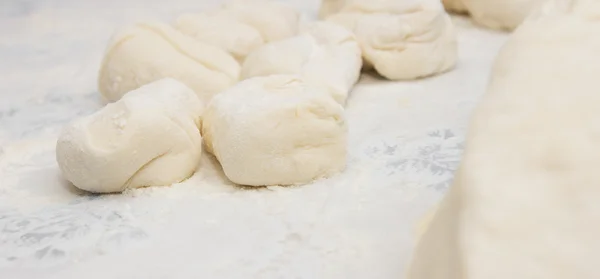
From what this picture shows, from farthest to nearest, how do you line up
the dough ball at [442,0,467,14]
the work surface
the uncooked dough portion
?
the dough ball at [442,0,467,14] → the work surface → the uncooked dough portion

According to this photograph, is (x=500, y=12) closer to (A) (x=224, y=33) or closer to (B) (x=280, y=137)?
(A) (x=224, y=33)

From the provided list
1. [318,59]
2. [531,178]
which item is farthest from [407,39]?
[531,178]

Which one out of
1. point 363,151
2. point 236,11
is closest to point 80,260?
point 363,151

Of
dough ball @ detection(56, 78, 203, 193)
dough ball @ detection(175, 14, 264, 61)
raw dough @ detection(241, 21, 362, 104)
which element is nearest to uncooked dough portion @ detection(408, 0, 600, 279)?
dough ball @ detection(56, 78, 203, 193)

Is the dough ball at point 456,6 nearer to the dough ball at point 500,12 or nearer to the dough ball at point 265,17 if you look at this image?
the dough ball at point 500,12

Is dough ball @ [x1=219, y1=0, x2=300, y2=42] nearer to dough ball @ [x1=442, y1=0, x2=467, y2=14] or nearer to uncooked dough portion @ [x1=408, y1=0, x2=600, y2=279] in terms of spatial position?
dough ball @ [x1=442, y1=0, x2=467, y2=14]

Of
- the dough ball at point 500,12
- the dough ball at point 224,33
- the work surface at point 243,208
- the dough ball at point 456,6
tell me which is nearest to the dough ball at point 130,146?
the work surface at point 243,208
